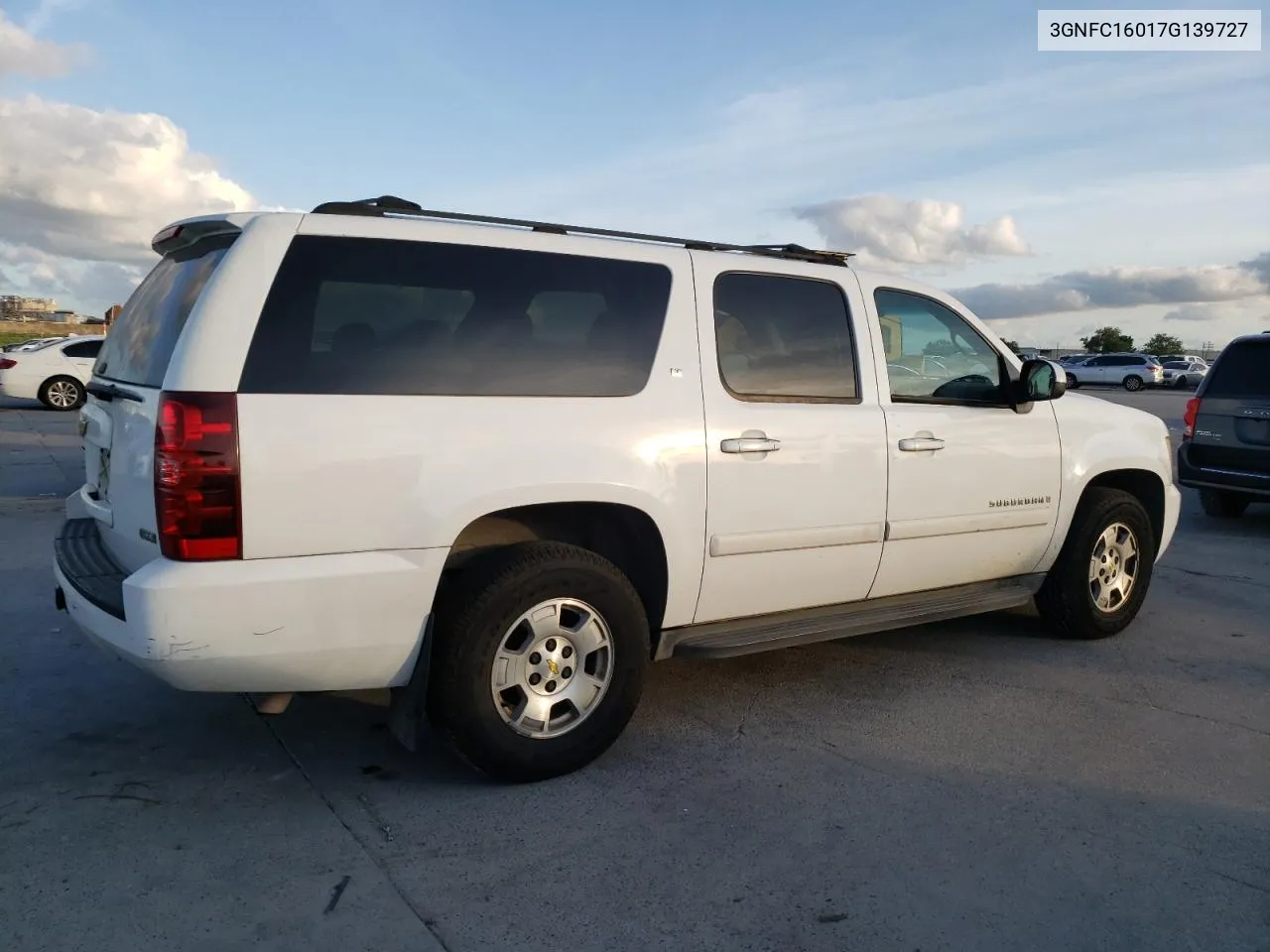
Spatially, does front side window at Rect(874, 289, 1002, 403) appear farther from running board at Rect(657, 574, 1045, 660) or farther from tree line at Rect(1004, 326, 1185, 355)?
tree line at Rect(1004, 326, 1185, 355)

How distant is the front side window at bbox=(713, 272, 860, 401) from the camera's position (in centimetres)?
423

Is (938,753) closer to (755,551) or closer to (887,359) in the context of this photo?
(755,551)

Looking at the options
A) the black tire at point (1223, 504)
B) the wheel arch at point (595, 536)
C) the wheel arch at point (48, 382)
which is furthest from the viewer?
the wheel arch at point (48, 382)

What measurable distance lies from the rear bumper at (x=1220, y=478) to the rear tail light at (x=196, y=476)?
28.6ft

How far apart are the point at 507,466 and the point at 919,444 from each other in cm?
203

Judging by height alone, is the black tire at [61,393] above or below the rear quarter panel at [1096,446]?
above

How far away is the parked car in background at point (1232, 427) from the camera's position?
8984 mm

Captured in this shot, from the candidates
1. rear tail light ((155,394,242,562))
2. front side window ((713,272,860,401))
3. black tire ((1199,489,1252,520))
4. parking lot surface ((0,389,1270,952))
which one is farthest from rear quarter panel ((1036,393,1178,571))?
black tire ((1199,489,1252,520))

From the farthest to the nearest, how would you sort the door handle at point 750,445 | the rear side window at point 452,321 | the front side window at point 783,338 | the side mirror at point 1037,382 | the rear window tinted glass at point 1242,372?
the rear window tinted glass at point 1242,372 → the side mirror at point 1037,382 → the front side window at point 783,338 → the door handle at point 750,445 → the rear side window at point 452,321

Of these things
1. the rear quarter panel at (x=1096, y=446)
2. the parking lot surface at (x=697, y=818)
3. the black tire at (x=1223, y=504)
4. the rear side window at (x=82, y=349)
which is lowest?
the parking lot surface at (x=697, y=818)

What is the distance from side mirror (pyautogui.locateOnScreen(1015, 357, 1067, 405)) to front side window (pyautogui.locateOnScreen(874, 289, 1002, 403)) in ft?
0.36


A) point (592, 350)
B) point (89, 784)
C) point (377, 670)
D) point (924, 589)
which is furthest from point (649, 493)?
point (89, 784)

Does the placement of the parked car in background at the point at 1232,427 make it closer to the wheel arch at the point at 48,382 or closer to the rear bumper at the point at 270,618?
the rear bumper at the point at 270,618

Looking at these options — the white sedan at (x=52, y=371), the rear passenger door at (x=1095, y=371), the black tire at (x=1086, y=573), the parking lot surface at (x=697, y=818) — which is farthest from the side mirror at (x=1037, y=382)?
the rear passenger door at (x=1095, y=371)
